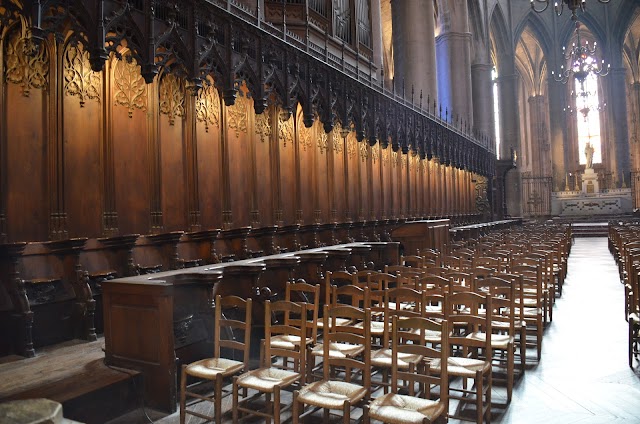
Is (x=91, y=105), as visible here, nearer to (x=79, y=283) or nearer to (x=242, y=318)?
(x=79, y=283)

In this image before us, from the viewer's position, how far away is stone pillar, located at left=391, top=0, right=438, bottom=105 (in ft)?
70.0

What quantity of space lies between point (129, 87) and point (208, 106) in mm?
1769

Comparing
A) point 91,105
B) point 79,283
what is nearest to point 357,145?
point 91,105

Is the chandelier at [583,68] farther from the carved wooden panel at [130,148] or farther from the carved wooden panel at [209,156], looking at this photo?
the carved wooden panel at [130,148]

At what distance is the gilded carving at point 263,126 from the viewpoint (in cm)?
1034

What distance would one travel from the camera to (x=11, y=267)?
16.8 feet

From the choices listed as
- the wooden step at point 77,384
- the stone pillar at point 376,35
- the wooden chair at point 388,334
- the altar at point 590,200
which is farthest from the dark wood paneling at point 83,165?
the altar at point 590,200

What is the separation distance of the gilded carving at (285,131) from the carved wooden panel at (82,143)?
4539mm

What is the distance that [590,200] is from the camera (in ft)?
117

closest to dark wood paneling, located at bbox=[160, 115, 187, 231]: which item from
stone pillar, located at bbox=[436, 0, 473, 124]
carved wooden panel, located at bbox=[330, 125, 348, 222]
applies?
carved wooden panel, located at bbox=[330, 125, 348, 222]

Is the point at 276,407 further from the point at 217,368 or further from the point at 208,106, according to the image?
the point at 208,106

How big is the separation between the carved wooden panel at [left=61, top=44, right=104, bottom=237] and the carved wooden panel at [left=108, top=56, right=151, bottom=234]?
0.28 meters

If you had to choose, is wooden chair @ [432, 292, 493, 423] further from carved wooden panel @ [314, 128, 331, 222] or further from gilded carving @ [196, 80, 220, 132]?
carved wooden panel @ [314, 128, 331, 222]

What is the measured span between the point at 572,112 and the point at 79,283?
4702 centimetres
